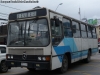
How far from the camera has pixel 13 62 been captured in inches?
337

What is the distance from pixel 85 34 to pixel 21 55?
6.53m

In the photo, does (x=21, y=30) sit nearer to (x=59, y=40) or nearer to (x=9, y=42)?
(x=9, y=42)

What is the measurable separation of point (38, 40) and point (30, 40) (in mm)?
430

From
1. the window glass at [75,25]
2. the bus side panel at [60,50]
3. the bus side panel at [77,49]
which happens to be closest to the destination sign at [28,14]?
the bus side panel at [60,50]

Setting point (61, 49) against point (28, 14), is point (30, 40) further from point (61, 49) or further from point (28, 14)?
point (61, 49)

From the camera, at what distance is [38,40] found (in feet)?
26.7

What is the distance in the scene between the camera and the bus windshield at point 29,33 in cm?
812

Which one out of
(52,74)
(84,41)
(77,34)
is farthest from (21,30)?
(84,41)

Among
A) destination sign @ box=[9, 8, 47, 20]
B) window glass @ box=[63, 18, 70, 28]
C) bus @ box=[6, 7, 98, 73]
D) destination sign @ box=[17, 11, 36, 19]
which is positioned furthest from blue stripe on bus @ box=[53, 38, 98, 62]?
destination sign @ box=[17, 11, 36, 19]

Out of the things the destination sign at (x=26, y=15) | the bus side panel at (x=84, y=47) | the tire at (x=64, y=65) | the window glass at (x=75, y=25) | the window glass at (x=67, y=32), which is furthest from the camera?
the bus side panel at (x=84, y=47)

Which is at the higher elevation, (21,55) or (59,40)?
(59,40)

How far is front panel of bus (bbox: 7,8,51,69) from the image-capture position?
7.99 metres

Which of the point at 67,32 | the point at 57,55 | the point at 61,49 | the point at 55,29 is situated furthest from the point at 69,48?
the point at 55,29

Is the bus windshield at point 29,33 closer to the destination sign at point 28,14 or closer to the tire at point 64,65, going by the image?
the destination sign at point 28,14
